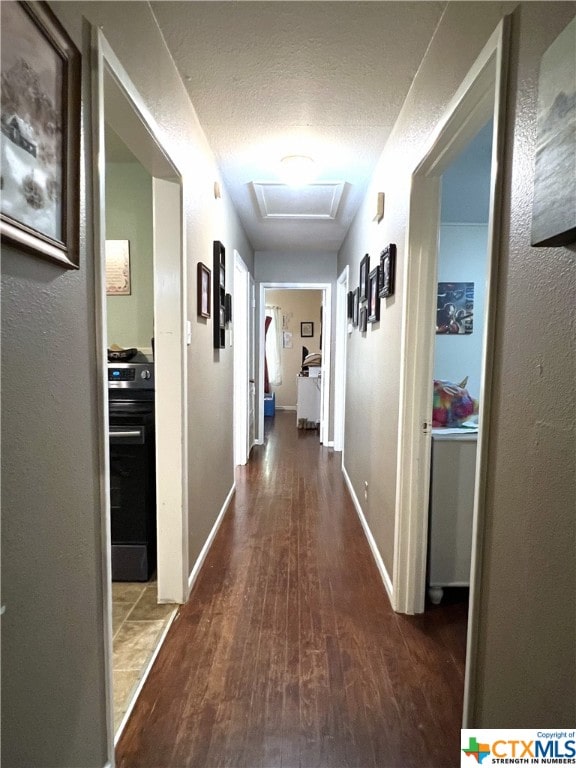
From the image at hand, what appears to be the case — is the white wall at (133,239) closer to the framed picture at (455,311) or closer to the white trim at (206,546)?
the white trim at (206,546)

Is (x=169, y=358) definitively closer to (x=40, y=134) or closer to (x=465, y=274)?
(x=40, y=134)

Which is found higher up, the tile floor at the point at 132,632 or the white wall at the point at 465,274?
the white wall at the point at 465,274

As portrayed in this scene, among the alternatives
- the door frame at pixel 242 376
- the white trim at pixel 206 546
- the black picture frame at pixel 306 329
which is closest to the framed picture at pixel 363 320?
the door frame at pixel 242 376

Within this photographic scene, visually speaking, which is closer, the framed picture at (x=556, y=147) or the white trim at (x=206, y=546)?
the framed picture at (x=556, y=147)

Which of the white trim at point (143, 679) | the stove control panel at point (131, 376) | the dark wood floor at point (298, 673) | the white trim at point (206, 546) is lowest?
the dark wood floor at point (298, 673)

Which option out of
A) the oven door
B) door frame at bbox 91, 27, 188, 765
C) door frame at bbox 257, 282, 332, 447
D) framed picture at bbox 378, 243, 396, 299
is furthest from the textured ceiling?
door frame at bbox 257, 282, 332, 447

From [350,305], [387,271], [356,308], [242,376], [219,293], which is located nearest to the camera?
[387,271]

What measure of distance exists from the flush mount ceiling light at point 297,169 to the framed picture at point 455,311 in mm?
1430

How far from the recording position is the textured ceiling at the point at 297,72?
1441mm

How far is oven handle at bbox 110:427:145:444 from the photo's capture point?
6.86 ft

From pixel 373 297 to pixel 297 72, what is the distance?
1.26m

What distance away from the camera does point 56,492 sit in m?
0.94

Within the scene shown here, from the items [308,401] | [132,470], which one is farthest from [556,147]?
[308,401]

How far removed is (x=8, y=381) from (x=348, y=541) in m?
2.39
